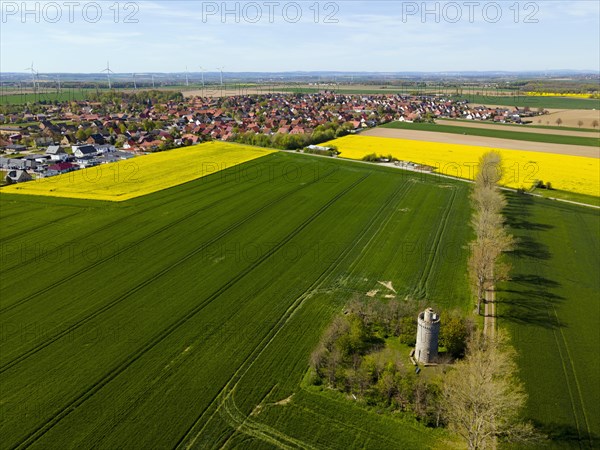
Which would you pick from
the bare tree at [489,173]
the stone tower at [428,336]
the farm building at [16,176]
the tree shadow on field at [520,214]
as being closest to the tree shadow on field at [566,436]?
the stone tower at [428,336]

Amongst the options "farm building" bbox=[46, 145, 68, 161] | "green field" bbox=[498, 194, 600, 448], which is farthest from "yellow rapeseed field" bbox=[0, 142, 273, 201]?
"green field" bbox=[498, 194, 600, 448]

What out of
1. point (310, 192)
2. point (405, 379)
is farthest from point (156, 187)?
point (405, 379)

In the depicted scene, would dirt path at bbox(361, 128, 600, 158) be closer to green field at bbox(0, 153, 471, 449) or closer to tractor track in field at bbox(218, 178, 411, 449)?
tractor track in field at bbox(218, 178, 411, 449)

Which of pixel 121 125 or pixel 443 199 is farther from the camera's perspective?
pixel 121 125

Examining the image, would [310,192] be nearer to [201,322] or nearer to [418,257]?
[418,257]

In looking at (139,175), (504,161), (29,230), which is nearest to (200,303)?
(29,230)

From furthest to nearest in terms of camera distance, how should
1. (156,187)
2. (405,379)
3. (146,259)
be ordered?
(156,187), (146,259), (405,379)
